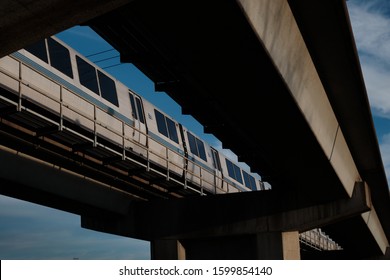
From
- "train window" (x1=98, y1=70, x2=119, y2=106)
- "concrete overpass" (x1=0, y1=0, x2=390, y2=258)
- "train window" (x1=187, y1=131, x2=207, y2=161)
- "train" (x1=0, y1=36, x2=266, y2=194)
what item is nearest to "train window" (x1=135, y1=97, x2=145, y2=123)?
"train" (x1=0, y1=36, x2=266, y2=194)

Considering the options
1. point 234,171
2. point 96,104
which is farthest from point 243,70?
point 234,171

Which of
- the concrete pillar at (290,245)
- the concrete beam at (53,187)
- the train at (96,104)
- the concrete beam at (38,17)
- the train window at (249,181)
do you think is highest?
the train window at (249,181)

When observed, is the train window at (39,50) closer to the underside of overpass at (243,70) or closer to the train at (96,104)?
the train at (96,104)

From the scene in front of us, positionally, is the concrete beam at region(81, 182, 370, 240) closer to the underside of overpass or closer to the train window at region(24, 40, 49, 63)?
the underside of overpass

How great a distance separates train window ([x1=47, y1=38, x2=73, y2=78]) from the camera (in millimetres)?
17734

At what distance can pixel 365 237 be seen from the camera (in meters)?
34.2

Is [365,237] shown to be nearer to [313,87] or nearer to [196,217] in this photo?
[196,217]

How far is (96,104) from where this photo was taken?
63.8ft

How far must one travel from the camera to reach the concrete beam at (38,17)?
535 centimetres

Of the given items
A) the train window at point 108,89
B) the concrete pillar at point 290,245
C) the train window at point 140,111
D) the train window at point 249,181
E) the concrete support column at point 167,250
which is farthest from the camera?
the train window at point 249,181

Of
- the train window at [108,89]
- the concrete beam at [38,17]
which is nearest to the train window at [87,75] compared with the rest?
the train window at [108,89]

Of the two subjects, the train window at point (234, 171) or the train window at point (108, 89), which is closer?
the train window at point (108, 89)

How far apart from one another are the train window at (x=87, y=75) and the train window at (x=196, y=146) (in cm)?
860

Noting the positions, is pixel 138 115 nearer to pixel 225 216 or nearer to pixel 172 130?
pixel 172 130
